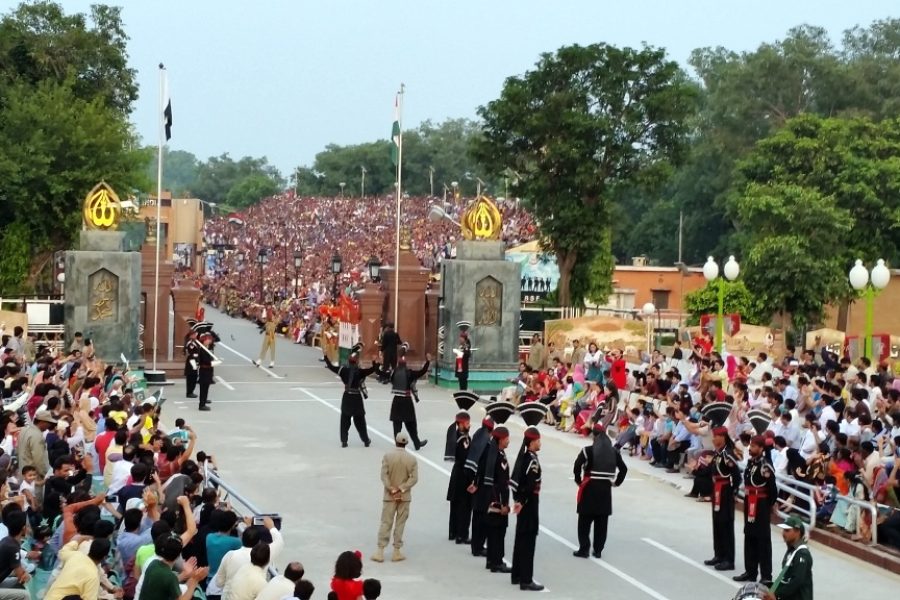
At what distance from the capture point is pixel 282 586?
37.7ft

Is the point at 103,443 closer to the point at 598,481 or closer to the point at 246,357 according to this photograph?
the point at 598,481

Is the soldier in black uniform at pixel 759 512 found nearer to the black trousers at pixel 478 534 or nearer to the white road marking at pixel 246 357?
the black trousers at pixel 478 534

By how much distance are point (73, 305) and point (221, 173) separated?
166 metres

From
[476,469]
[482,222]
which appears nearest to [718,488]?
[476,469]

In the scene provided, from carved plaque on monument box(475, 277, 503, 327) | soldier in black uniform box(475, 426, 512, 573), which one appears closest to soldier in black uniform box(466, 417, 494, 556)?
soldier in black uniform box(475, 426, 512, 573)

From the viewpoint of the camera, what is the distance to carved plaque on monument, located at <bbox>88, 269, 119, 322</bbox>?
35.0 m

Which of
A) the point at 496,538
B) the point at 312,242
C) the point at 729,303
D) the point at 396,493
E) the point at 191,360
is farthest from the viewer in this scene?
the point at 312,242

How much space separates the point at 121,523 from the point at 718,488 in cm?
643

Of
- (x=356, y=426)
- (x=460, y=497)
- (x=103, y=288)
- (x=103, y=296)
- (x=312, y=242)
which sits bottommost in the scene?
(x=460, y=497)

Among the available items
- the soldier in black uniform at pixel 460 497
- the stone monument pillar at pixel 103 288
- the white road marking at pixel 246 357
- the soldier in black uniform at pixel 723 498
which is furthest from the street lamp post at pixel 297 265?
the soldier in black uniform at pixel 723 498

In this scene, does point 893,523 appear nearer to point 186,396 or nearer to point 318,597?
point 318,597

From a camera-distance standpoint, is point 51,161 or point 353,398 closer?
point 353,398

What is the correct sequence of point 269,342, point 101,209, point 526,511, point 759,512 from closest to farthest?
point 526,511, point 759,512, point 101,209, point 269,342

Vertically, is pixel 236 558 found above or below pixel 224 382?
below
